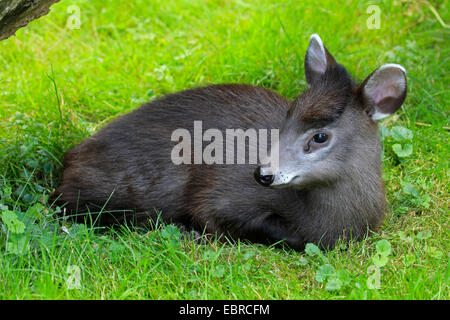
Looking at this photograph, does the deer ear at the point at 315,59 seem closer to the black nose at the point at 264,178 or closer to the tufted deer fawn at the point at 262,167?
the tufted deer fawn at the point at 262,167

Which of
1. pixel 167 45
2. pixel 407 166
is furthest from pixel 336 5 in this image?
pixel 407 166

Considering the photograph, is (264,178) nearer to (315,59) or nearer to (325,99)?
(325,99)

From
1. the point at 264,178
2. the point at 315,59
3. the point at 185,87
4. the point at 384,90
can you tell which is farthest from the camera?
the point at 185,87

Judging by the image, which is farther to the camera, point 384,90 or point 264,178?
point 384,90

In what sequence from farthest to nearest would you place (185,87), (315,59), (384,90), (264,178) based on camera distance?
(185,87)
(315,59)
(384,90)
(264,178)

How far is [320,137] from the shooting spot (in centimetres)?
401

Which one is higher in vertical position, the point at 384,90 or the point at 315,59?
the point at 315,59

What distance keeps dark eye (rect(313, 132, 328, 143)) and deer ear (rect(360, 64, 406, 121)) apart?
0.34 meters

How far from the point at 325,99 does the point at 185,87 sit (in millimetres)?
2090

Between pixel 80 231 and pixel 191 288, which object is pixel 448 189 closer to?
pixel 191 288

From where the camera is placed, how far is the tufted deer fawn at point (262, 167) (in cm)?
402

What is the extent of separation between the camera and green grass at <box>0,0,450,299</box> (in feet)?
12.3

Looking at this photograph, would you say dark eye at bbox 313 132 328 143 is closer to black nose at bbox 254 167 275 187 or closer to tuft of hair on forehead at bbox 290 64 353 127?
tuft of hair on forehead at bbox 290 64 353 127

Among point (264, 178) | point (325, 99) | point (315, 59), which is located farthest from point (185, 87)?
point (264, 178)
